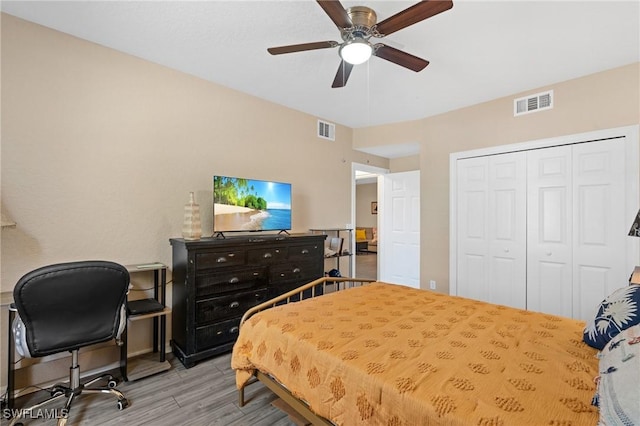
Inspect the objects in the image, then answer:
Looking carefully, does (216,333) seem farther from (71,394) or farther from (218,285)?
(71,394)

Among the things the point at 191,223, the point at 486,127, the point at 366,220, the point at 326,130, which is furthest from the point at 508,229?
the point at 366,220

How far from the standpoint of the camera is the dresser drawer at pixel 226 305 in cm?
259

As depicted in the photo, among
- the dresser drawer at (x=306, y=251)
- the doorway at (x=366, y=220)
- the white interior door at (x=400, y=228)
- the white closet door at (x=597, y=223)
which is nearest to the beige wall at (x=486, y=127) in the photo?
the white closet door at (x=597, y=223)

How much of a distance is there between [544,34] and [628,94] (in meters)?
1.31

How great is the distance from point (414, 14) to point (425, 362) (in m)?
1.79

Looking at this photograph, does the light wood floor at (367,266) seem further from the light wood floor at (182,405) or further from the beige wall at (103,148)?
the light wood floor at (182,405)

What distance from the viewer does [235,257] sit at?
277cm

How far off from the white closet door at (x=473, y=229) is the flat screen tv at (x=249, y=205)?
2285 millimetres

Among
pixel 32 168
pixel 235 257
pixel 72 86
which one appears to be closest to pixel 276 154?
pixel 235 257

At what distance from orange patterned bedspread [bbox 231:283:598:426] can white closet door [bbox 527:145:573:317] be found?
176 centimetres

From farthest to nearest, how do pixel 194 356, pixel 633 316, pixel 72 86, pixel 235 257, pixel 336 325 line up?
pixel 235 257 < pixel 194 356 < pixel 72 86 < pixel 336 325 < pixel 633 316

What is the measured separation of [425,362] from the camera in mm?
1278

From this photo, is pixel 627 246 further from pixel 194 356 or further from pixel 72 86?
pixel 72 86

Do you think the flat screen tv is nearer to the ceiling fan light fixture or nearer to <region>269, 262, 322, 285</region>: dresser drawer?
<region>269, 262, 322, 285</region>: dresser drawer
